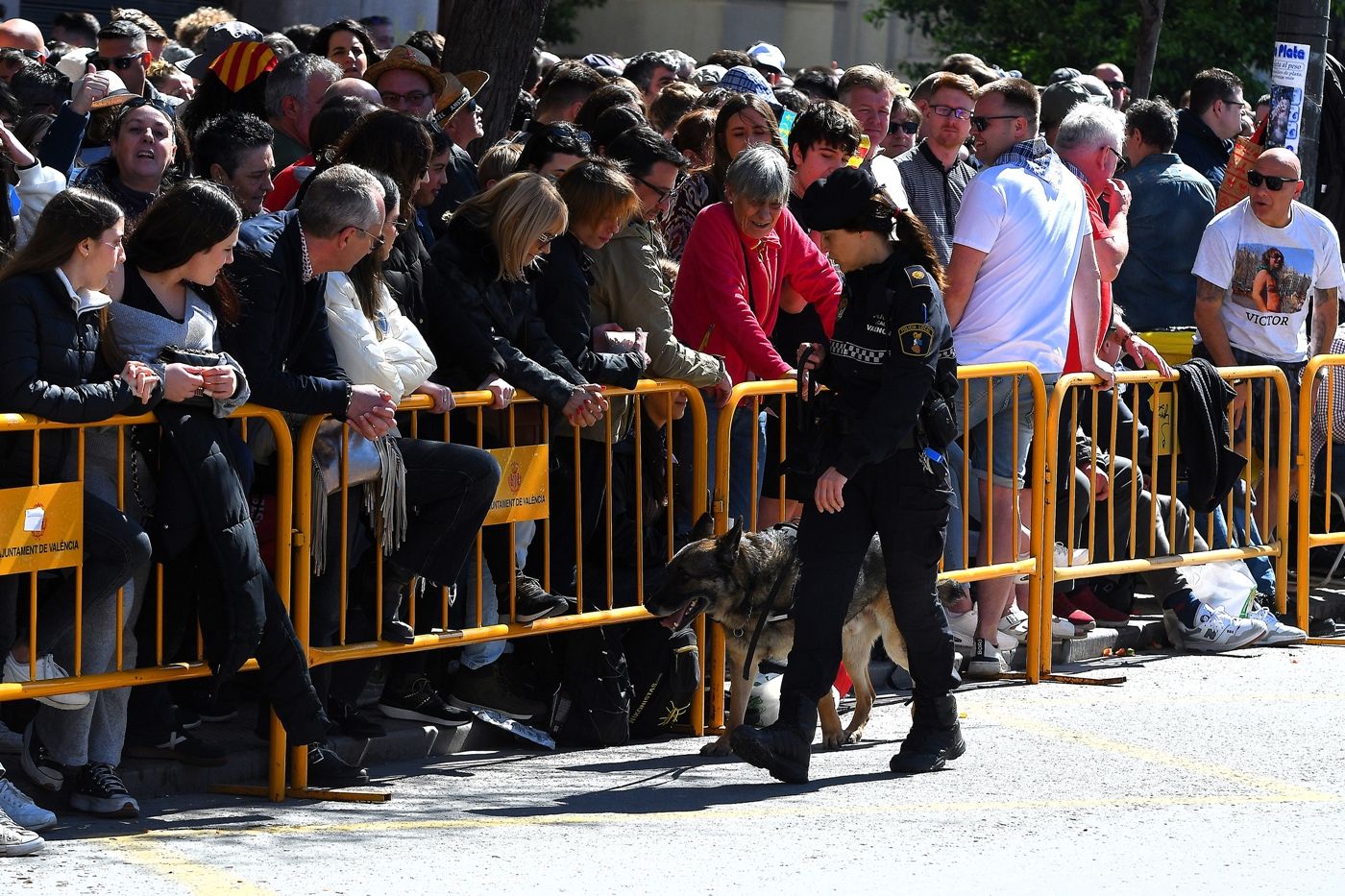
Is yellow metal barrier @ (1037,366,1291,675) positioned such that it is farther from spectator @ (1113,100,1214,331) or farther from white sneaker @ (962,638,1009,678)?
spectator @ (1113,100,1214,331)

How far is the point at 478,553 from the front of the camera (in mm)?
7047

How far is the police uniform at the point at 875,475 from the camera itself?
6637 millimetres

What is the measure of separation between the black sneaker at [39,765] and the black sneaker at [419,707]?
1.39m

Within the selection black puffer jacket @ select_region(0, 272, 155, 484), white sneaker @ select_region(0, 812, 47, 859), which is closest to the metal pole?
black puffer jacket @ select_region(0, 272, 155, 484)

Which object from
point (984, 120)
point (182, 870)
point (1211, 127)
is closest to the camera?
point (182, 870)

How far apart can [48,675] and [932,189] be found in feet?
17.1

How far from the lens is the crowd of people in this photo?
604 cm

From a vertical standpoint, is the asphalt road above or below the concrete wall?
below

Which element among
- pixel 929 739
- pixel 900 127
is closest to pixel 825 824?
pixel 929 739

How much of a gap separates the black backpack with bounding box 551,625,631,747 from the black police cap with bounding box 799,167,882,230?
71.8 inches

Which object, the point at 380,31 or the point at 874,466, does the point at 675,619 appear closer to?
the point at 874,466

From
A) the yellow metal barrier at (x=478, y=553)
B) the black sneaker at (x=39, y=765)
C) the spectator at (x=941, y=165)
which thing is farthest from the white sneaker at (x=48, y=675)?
the spectator at (x=941, y=165)

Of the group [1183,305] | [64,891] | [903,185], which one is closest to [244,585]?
[64,891]

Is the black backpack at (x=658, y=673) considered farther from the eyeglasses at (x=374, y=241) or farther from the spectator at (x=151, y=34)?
the spectator at (x=151, y=34)
